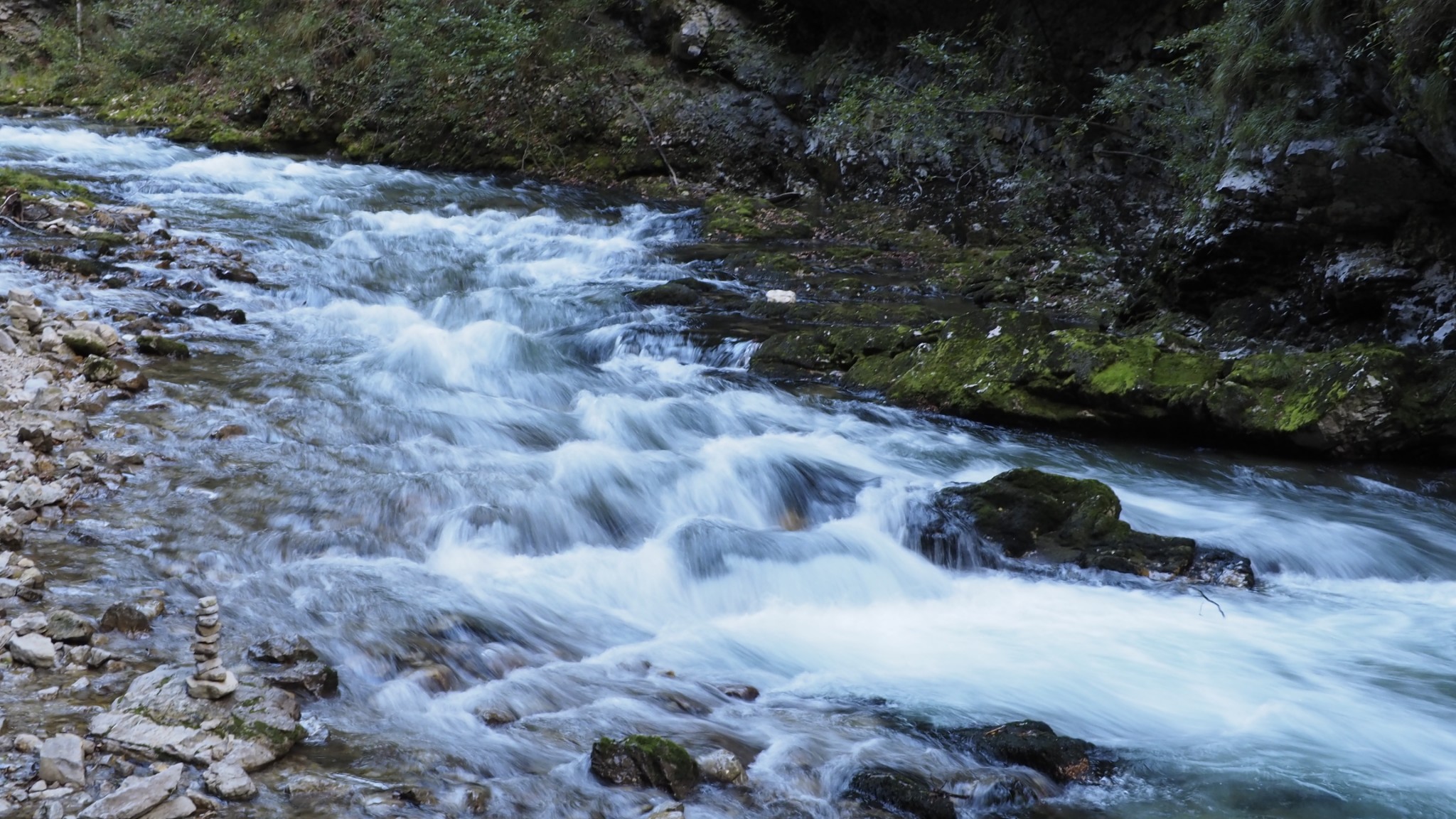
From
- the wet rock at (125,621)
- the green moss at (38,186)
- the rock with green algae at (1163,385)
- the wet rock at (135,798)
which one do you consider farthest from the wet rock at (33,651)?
the green moss at (38,186)

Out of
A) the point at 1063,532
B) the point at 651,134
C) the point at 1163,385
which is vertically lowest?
the point at 1063,532

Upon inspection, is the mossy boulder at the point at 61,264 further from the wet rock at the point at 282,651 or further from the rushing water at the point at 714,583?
the wet rock at the point at 282,651

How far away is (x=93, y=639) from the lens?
11.6 feet

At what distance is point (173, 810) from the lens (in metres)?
2.66

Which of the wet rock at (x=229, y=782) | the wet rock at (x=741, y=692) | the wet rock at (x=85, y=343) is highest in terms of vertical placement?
the wet rock at (x=85, y=343)

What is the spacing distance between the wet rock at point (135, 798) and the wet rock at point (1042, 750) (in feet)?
8.37

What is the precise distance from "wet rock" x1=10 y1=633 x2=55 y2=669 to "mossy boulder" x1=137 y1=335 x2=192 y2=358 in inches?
161

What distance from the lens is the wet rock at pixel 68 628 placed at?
346cm

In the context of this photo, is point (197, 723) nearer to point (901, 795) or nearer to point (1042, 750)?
point (901, 795)

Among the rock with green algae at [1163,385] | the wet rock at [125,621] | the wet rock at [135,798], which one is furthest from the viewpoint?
the rock with green algae at [1163,385]

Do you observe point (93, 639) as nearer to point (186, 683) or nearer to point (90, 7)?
point (186, 683)

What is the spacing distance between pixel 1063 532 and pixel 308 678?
13.0 ft

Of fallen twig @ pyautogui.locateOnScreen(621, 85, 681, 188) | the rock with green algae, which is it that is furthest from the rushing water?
fallen twig @ pyautogui.locateOnScreen(621, 85, 681, 188)

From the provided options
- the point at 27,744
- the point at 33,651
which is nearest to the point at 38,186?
the point at 33,651
